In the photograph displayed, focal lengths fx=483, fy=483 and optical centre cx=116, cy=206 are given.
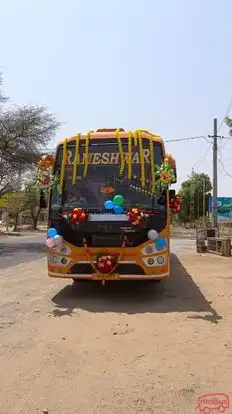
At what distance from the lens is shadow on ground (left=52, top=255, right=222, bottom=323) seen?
8578 millimetres

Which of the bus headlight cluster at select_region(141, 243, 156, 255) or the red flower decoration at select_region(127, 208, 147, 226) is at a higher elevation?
the red flower decoration at select_region(127, 208, 147, 226)

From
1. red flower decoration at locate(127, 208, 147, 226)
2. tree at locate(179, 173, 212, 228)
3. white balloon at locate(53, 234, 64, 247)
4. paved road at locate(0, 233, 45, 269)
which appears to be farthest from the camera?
tree at locate(179, 173, 212, 228)

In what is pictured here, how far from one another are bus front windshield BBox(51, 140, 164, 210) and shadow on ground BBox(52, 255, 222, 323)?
187 centimetres

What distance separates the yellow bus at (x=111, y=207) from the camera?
9203mm

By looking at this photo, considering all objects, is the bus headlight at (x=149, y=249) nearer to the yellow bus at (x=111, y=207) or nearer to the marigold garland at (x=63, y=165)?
the yellow bus at (x=111, y=207)

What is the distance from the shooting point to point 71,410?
418cm

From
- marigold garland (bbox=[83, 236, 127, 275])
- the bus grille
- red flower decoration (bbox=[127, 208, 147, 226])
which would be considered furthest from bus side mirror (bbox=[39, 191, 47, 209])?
red flower decoration (bbox=[127, 208, 147, 226])

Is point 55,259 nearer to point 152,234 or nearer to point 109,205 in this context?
point 109,205

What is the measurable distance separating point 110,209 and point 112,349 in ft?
12.3

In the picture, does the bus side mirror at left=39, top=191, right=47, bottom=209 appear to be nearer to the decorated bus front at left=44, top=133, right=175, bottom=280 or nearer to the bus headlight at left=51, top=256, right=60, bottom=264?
the decorated bus front at left=44, top=133, right=175, bottom=280

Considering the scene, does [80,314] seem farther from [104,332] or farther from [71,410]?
[71,410]

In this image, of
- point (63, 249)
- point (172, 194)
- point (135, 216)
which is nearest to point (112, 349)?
point (135, 216)

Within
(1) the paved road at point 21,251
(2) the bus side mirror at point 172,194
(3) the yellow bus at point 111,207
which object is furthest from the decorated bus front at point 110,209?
(1) the paved road at point 21,251

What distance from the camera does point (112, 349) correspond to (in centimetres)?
605
